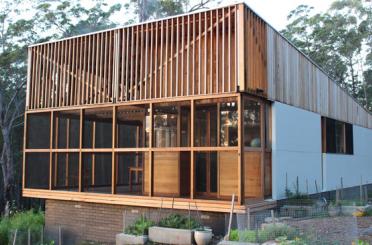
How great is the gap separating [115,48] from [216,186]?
394cm

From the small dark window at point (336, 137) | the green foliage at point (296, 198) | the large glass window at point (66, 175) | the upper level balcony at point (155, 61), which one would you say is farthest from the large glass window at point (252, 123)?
the large glass window at point (66, 175)

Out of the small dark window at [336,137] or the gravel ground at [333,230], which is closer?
the gravel ground at [333,230]

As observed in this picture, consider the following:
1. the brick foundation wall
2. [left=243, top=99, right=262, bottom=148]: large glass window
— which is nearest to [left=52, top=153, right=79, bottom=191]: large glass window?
the brick foundation wall

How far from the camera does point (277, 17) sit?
114 ft

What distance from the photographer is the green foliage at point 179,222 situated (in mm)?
8531

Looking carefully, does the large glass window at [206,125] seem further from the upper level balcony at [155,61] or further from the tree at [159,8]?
the tree at [159,8]

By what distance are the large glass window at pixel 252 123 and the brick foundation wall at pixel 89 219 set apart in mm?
1983

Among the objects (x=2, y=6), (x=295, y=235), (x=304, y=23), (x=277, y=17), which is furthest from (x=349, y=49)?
(x=295, y=235)

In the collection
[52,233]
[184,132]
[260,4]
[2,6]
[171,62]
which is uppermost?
[260,4]

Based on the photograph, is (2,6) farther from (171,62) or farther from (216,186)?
(216,186)

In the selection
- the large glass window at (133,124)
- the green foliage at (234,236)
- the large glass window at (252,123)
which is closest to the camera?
the green foliage at (234,236)

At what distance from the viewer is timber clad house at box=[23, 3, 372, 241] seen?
8875 millimetres

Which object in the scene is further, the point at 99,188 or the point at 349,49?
the point at 349,49

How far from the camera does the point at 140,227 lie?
8867 mm
